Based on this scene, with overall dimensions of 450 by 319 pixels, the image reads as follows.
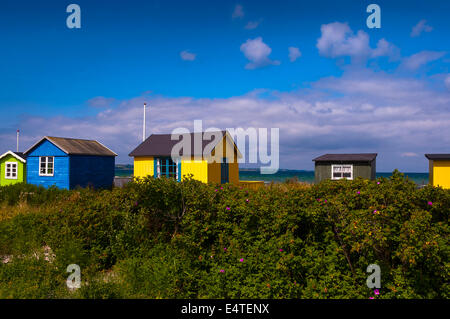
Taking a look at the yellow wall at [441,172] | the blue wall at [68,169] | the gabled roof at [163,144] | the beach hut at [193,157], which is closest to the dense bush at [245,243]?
the beach hut at [193,157]

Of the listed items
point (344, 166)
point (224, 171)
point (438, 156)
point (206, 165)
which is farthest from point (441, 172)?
point (206, 165)

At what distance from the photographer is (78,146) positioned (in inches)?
934

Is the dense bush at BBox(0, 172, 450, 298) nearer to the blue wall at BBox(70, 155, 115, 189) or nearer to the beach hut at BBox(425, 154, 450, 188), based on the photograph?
the blue wall at BBox(70, 155, 115, 189)

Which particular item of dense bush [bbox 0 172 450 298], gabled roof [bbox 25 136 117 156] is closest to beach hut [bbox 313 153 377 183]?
gabled roof [bbox 25 136 117 156]

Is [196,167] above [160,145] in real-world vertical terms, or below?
below

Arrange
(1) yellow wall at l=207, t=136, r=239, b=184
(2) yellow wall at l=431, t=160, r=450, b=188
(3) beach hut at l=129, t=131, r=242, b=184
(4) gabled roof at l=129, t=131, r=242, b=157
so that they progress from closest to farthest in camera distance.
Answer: (3) beach hut at l=129, t=131, r=242, b=184
(1) yellow wall at l=207, t=136, r=239, b=184
(4) gabled roof at l=129, t=131, r=242, b=157
(2) yellow wall at l=431, t=160, r=450, b=188

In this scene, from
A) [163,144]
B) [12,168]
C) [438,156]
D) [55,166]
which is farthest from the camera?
[12,168]

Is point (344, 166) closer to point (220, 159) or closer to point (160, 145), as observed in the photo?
point (220, 159)

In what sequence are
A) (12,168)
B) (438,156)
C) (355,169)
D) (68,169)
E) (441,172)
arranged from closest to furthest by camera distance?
1. (68,169)
2. (441,172)
3. (438,156)
4. (355,169)
5. (12,168)

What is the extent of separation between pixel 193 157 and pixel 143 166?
4269 mm

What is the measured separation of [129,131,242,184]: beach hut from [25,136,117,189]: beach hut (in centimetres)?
407

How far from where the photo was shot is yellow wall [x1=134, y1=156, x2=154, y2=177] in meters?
21.4

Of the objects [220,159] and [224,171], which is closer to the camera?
[220,159]
